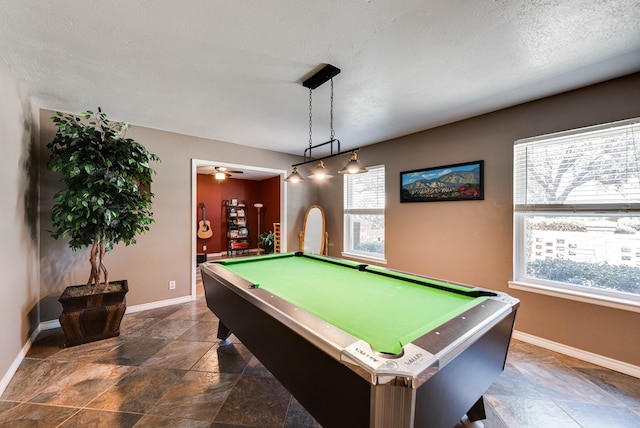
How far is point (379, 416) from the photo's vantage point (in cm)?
80

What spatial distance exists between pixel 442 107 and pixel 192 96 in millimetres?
2579

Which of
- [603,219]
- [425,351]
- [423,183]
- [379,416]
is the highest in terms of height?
[423,183]

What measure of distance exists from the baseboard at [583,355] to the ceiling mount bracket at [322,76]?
3.15 metres

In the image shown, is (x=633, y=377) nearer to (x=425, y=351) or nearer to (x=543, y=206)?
(x=543, y=206)

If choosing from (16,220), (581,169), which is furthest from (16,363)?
(581,169)

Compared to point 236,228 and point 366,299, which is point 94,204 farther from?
point 236,228

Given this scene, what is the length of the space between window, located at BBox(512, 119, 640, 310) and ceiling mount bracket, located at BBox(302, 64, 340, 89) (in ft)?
6.84

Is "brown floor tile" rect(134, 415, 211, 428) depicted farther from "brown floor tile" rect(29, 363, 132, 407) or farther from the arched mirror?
the arched mirror

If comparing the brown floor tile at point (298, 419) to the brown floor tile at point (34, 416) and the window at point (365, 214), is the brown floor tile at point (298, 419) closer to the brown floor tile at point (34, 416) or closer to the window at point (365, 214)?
the brown floor tile at point (34, 416)

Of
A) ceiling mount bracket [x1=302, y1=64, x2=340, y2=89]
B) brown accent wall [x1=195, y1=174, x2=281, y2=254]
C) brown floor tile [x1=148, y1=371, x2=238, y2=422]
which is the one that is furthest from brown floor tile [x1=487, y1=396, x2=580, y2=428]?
brown accent wall [x1=195, y1=174, x2=281, y2=254]

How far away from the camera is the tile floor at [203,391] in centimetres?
156

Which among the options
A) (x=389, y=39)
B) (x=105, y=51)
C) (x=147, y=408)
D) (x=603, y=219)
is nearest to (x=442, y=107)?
(x=389, y=39)

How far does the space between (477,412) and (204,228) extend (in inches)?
264

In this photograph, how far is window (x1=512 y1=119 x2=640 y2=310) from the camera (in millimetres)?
2059
